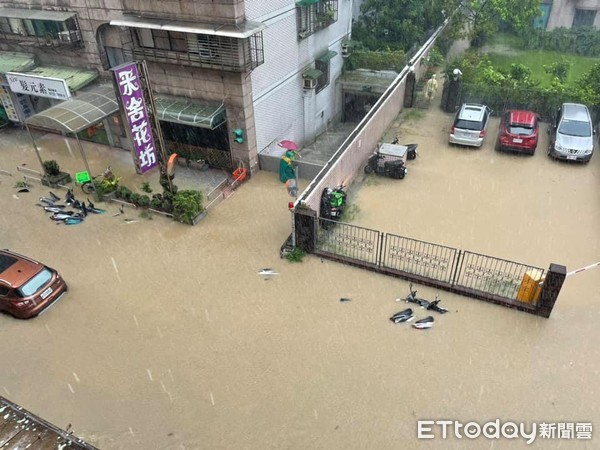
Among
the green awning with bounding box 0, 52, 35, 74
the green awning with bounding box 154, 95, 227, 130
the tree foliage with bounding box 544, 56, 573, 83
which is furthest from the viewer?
the tree foliage with bounding box 544, 56, 573, 83

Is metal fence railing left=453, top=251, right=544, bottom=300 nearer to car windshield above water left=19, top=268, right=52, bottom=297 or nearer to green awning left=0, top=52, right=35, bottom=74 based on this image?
car windshield above water left=19, top=268, right=52, bottom=297

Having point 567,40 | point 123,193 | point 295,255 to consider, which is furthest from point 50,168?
point 567,40

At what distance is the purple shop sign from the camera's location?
567 inches

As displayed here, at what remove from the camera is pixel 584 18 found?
33.8 metres

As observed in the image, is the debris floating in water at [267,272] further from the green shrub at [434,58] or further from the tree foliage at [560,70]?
the tree foliage at [560,70]

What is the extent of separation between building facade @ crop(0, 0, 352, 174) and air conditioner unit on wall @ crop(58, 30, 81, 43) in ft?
0.13

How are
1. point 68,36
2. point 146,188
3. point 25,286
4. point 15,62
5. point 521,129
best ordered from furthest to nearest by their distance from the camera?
point 15,62 → point 521,129 → point 68,36 → point 146,188 → point 25,286

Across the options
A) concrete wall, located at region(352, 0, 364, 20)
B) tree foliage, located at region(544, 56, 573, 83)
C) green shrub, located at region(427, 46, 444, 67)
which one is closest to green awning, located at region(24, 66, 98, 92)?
concrete wall, located at region(352, 0, 364, 20)

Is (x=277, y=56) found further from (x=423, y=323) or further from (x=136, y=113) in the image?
(x=423, y=323)

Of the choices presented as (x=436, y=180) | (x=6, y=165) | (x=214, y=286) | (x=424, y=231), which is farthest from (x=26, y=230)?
(x=436, y=180)

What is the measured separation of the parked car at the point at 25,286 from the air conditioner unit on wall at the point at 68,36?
1056 cm

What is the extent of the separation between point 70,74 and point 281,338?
53.2 ft

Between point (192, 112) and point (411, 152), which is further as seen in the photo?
point (411, 152)

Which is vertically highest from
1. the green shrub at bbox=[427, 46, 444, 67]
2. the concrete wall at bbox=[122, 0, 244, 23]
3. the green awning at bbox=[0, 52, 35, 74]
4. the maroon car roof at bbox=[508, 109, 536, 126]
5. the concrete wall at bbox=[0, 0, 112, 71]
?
the concrete wall at bbox=[122, 0, 244, 23]
